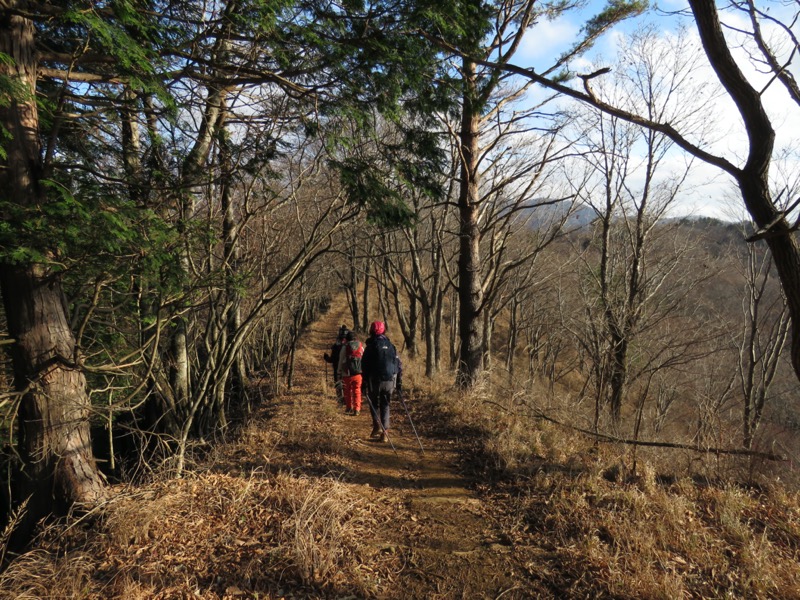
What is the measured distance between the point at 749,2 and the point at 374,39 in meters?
3.25

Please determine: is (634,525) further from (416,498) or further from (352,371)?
(352,371)

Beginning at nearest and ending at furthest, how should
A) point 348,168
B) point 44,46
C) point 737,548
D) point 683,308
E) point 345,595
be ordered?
point 345,595
point 737,548
point 44,46
point 348,168
point 683,308

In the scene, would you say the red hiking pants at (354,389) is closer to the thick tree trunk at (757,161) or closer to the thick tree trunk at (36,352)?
the thick tree trunk at (36,352)

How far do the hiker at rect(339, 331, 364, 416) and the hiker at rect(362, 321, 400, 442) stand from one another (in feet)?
2.83

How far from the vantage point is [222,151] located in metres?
5.29

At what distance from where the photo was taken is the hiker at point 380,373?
241 inches

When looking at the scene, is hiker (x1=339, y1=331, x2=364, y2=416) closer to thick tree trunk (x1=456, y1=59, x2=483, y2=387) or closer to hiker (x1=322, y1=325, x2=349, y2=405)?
hiker (x1=322, y1=325, x2=349, y2=405)

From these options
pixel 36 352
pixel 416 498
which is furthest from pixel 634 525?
pixel 36 352

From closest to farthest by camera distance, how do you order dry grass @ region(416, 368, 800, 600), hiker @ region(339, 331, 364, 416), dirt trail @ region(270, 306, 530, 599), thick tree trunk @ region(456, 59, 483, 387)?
dry grass @ region(416, 368, 800, 600)
dirt trail @ region(270, 306, 530, 599)
hiker @ region(339, 331, 364, 416)
thick tree trunk @ region(456, 59, 483, 387)

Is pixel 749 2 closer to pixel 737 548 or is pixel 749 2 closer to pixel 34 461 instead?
pixel 737 548

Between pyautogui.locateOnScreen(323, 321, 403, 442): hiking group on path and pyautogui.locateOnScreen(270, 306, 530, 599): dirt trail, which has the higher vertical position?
pyautogui.locateOnScreen(323, 321, 403, 442): hiking group on path

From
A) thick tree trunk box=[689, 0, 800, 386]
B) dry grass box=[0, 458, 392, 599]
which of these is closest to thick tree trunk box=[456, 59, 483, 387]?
A: dry grass box=[0, 458, 392, 599]

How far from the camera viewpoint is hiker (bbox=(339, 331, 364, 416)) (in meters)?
7.22

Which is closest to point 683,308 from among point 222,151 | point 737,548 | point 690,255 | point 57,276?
point 690,255
